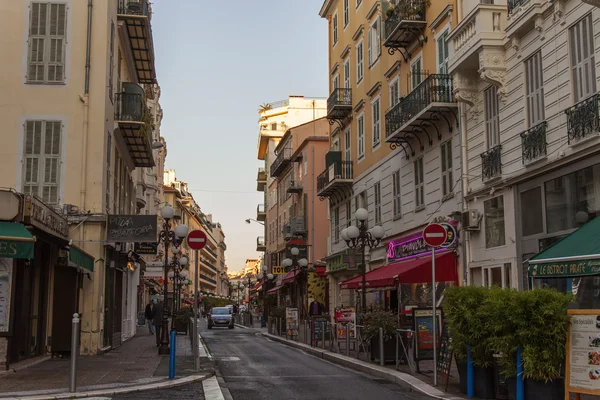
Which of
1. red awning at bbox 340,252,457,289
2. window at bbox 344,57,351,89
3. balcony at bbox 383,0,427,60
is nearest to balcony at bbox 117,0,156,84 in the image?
balcony at bbox 383,0,427,60

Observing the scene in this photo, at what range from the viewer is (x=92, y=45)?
71.3 feet

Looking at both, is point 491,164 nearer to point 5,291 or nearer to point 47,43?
point 5,291

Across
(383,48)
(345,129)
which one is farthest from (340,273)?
(383,48)

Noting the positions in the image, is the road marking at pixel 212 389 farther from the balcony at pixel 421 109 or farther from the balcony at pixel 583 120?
the balcony at pixel 421 109

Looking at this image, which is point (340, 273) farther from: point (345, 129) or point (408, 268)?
point (408, 268)

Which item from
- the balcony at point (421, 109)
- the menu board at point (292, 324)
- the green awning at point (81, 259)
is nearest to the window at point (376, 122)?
the balcony at point (421, 109)

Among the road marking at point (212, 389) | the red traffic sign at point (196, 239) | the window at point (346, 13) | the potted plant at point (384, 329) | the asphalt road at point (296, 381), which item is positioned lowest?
the asphalt road at point (296, 381)

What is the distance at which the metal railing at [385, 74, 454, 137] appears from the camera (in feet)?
73.0

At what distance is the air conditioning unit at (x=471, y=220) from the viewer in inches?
806

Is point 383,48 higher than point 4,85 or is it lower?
higher

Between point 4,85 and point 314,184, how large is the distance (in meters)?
31.3

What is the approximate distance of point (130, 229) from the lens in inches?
830

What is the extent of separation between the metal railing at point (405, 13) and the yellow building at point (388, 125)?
0.03 meters

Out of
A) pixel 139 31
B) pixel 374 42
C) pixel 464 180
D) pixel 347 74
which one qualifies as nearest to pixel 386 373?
pixel 464 180
